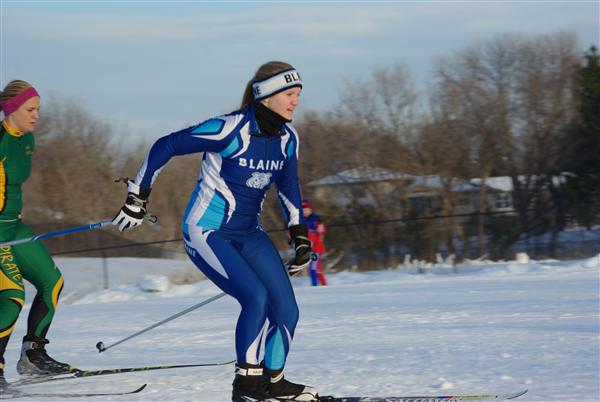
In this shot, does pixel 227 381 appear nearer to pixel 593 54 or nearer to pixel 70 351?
pixel 70 351

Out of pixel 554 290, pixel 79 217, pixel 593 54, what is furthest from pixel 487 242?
pixel 79 217

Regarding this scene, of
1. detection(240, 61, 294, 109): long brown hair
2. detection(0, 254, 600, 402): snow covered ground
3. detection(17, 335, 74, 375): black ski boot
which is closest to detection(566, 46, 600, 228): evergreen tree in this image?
detection(0, 254, 600, 402): snow covered ground

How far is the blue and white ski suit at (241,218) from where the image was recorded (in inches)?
168

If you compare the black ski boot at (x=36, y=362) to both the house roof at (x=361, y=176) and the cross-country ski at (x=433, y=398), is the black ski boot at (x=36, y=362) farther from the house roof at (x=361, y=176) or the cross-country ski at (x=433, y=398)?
the house roof at (x=361, y=176)

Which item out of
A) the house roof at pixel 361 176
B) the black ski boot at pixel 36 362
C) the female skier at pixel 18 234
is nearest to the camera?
the female skier at pixel 18 234

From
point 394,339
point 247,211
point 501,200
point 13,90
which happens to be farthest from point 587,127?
point 247,211

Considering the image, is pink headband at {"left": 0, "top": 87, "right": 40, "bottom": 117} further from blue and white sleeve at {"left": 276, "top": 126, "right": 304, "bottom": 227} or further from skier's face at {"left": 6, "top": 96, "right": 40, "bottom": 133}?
blue and white sleeve at {"left": 276, "top": 126, "right": 304, "bottom": 227}


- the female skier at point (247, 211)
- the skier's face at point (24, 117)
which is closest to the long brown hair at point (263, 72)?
the female skier at point (247, 211)

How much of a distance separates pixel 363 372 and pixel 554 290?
5583 millimetres

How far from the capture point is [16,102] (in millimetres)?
5445

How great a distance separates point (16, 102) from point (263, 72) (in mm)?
1873

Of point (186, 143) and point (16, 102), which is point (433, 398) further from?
point (16, 102)

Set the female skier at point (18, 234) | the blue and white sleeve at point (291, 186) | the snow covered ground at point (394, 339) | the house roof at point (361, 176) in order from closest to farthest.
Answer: the blue and white sleeve at point (291, 186) → the snow covered ground at point (394, 339) → the female skier at point (18, 234) → the house roof at point (361, 176)

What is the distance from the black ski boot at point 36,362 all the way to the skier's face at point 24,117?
137 centimetres
